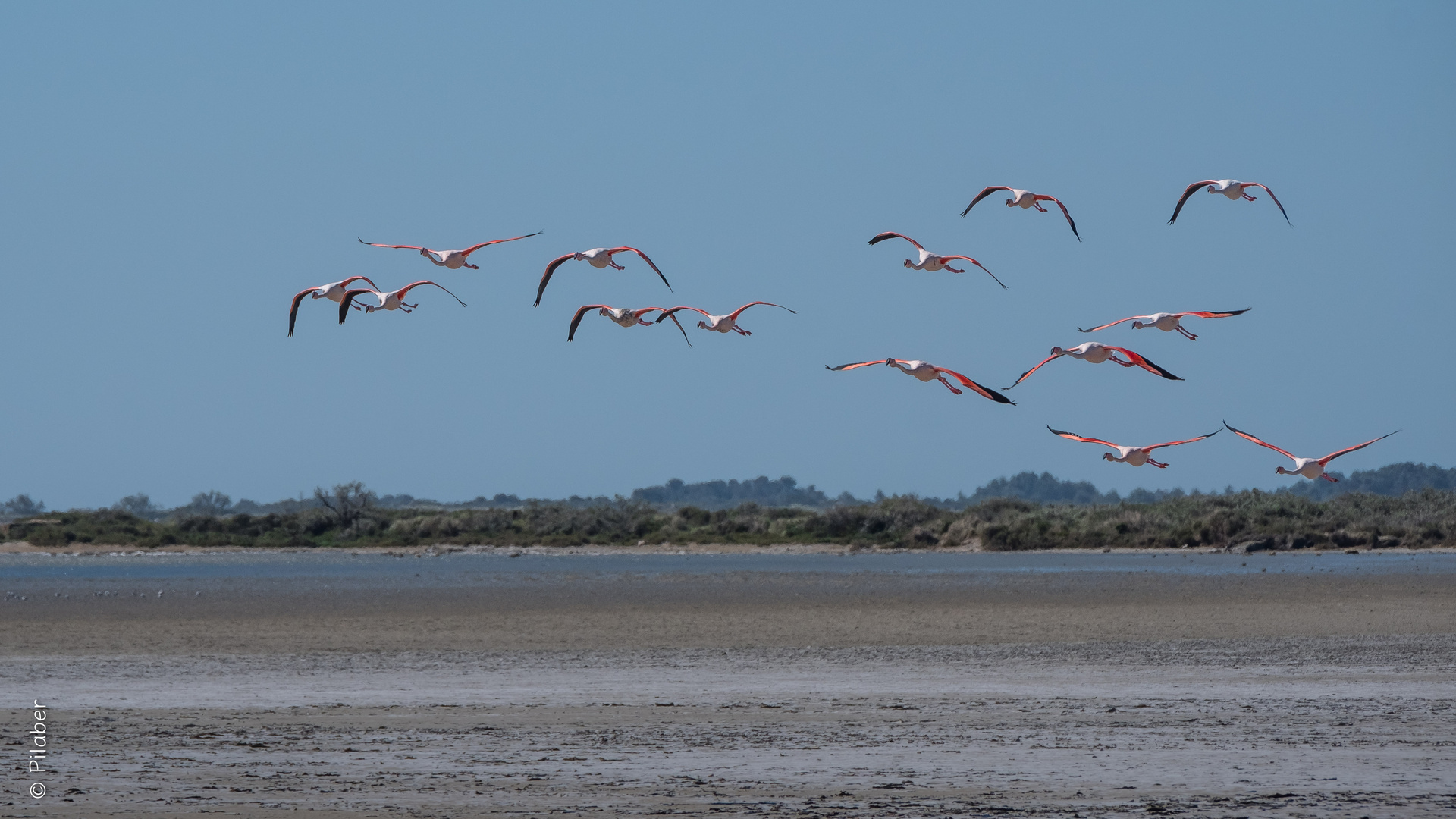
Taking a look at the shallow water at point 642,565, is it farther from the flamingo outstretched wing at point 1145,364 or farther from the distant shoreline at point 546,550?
the flamingo outstretched wing at point 1145,364

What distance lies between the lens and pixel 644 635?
92.2ft

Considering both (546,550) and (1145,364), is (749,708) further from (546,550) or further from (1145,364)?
(546,550)

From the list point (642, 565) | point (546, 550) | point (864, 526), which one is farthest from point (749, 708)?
point (864, 526)

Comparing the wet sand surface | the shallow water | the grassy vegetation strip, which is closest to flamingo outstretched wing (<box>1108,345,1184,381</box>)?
the wet sand surface

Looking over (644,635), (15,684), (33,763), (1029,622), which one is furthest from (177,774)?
(1029,622)

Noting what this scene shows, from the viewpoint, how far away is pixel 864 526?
7938 cm

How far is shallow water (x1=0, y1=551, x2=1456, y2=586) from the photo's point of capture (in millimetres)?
49938

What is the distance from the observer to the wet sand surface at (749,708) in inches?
505

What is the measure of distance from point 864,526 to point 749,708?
61.7 m

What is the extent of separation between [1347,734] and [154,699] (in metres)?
13.5

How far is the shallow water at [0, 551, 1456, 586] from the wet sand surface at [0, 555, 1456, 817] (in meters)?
14.7

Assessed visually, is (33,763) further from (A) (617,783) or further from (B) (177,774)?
(A) (617,783)

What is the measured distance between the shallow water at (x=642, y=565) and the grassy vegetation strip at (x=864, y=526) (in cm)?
379

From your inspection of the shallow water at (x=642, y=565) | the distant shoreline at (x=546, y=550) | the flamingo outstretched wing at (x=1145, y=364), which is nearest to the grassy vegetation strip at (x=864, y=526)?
the distant shoreline at (x=546, y=550)
